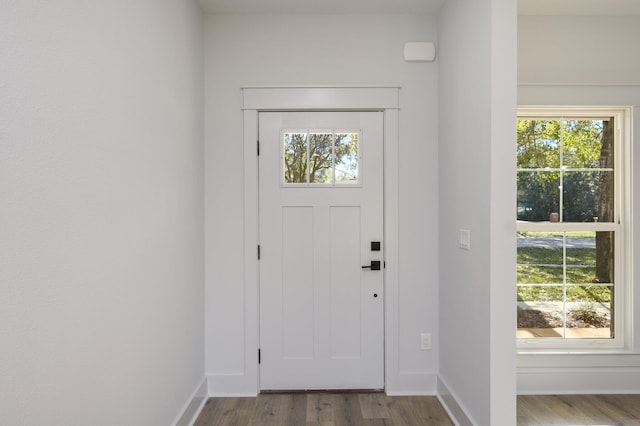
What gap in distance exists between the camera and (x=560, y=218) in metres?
3.20

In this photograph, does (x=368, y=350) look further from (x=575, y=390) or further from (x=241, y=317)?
(x=575, y=390)

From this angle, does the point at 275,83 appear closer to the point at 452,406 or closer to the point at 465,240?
the point at 465,240

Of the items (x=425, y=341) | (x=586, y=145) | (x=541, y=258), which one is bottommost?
(x=425, y=341)

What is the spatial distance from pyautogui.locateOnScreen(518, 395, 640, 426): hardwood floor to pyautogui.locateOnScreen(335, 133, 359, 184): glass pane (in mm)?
1951

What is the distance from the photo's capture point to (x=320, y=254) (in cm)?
314

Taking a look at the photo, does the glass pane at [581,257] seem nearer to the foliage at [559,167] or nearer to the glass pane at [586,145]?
the foliage at [559,167]

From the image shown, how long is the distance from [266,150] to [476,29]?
5.19 feet

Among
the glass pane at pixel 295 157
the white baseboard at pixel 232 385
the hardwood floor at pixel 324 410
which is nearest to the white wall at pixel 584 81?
the hardwood floor at pixel 324 410

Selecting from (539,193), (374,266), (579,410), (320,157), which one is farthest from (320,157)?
(579,410)

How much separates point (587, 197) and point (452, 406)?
1.85 metres

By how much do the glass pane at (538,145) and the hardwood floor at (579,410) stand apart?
168 cm

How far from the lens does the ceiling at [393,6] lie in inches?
114

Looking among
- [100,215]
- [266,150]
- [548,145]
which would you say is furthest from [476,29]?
[100,215]

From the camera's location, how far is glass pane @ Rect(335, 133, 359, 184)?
10.4 feet
